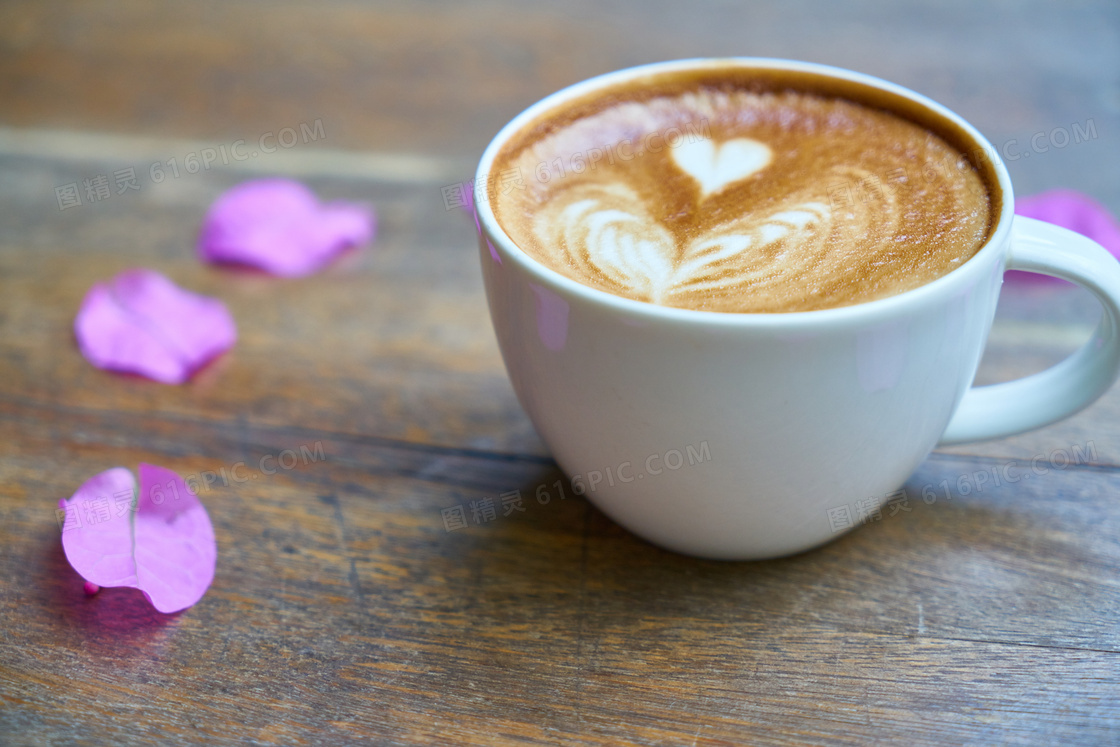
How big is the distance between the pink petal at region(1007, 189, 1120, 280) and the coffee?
0.33m

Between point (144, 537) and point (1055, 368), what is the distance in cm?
68

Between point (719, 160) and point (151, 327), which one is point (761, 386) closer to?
point (719, 160)

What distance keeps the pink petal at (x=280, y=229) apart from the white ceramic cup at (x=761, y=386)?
0.40 metres

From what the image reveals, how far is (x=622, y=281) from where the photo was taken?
590 mm

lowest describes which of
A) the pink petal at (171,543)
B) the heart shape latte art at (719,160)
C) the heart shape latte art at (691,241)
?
the pink petal at (171,543)

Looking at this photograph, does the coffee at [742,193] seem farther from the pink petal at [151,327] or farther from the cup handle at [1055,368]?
the pink petal at [151,327]

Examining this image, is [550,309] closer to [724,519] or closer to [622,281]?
[622,281]

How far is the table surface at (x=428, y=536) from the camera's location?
0.57 metres

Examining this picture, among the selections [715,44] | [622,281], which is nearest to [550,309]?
[622,281]

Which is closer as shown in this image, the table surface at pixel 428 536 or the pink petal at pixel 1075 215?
the table surface at pixel 428 536

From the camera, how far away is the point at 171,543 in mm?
684

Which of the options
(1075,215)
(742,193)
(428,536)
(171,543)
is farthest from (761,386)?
(1075,215)

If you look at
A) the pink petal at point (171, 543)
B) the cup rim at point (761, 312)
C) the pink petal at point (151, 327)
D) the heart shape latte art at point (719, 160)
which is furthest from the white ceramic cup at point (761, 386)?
the pink petal at point (151, 327)

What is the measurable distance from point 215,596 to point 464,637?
0.61ft
